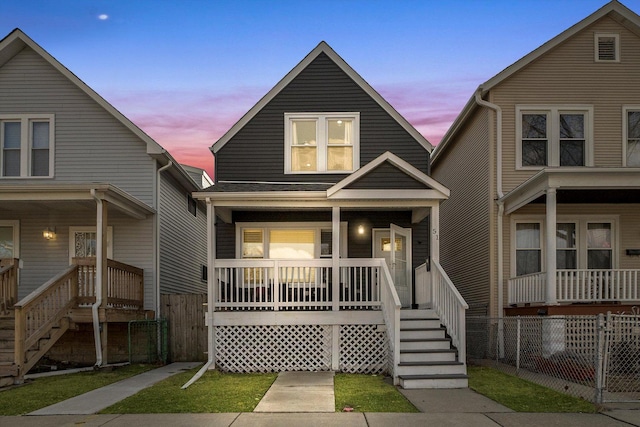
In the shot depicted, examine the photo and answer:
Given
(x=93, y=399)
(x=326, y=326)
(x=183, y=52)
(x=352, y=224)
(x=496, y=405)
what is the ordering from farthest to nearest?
(x=183, y=52) → (x=352, y=224) → (x=326, y=326) → (x=93, y=399) → (x=496, y=405)

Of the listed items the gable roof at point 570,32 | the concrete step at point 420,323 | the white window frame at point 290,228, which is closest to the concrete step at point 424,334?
the concrete step at point 420,323

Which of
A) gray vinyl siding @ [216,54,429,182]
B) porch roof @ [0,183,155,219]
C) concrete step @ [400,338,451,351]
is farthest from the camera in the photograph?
gray vinyl siding @ [216,54,429,182]

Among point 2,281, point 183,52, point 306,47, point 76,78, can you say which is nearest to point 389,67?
point 306,47

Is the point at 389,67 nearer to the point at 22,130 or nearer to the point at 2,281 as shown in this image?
the point at 22,130

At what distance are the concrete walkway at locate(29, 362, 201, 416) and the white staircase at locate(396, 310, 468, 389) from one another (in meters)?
4.79

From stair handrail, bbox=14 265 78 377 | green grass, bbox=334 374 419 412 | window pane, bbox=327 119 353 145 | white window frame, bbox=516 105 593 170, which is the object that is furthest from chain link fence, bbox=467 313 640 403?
stair handrail, bbox=14 265 78 377

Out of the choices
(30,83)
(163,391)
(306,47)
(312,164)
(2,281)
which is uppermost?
(306,47)

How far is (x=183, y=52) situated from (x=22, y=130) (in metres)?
5.49

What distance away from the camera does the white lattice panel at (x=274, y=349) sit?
43.3 ft

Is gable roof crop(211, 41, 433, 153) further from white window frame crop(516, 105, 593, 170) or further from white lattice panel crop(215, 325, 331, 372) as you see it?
white lattice panel crop(215, 325, 331, 372)

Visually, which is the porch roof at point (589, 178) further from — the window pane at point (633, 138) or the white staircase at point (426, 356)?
the white staircase at point (426, 356)

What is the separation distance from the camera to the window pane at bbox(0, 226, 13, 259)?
649 inches

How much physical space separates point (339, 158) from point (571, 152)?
20.0ft

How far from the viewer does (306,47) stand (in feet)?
55.9
